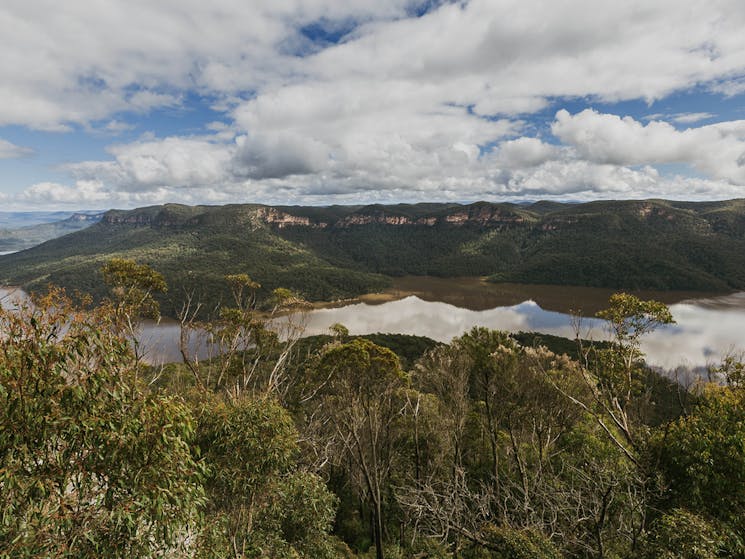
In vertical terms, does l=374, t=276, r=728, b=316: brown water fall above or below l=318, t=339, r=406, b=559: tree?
below

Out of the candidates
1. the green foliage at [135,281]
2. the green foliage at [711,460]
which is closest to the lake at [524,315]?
the green foliage at [135,281]

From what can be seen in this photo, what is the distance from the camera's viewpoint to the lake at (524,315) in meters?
58.8

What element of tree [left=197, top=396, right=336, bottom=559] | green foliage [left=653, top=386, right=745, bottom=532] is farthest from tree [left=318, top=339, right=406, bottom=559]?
green foliage [left=653, top=386, right=745, bottom=532]

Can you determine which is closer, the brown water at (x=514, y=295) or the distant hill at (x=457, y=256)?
the brown water at (x=514, y=295)

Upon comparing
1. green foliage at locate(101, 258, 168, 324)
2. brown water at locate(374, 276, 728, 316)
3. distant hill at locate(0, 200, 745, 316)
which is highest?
green foliage at locate(101, 258, 168, 324)

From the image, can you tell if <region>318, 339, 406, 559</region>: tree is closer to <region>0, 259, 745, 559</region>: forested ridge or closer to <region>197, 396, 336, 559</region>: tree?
<region>0, 259, 745, 559</region>: forested ridge

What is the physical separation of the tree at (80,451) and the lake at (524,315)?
51660 millimetres

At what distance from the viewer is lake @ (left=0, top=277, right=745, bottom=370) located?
2315 inches

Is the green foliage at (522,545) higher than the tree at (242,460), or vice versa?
the tree at (242,460)

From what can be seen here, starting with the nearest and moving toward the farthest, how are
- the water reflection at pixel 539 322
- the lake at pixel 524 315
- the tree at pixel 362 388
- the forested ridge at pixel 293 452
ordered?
1. the forested ridge at pixel 293 452
2. the tree at pixel 362 388
3. the water reflection at pixel 539 322
4. the lake at pixel 524 315

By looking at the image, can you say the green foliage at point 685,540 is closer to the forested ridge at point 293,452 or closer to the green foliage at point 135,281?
the forested ridge at point 293,452

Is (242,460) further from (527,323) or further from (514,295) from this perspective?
(514,295)

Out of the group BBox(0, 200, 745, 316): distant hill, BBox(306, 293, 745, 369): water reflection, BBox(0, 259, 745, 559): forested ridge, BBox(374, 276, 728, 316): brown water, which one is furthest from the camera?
BBox(0, 200, 745, 316): distant hill

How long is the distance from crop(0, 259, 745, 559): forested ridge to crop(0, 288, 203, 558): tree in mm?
21
